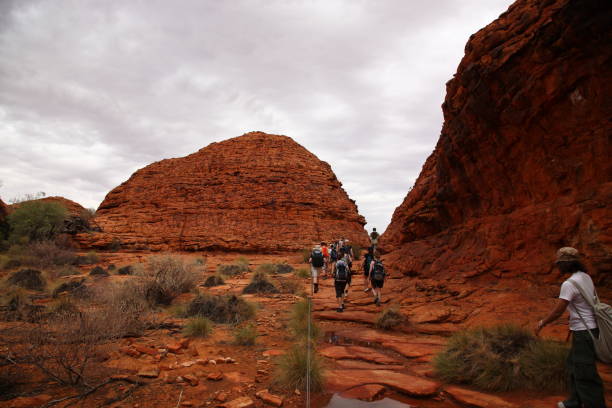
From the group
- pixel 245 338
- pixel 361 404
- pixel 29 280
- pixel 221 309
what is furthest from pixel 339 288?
pixel 29 280

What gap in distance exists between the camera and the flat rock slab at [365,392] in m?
3.87

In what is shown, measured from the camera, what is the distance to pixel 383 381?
4316 millimetres

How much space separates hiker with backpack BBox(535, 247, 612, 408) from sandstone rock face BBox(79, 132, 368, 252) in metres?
29.9

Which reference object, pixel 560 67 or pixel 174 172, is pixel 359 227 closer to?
pixel 174 172

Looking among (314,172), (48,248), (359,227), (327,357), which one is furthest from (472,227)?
(314,172)

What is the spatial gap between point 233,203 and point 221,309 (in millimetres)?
29926

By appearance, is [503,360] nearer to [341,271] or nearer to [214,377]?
[214,377]

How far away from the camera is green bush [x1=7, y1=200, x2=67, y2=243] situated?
2411cm

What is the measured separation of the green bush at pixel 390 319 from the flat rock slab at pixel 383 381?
2.80 metres

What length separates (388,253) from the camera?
50.3ft

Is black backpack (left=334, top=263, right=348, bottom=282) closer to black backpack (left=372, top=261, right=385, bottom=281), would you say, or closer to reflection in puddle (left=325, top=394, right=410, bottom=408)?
black backpack (left=372, top=261, right=385, bottom=281)

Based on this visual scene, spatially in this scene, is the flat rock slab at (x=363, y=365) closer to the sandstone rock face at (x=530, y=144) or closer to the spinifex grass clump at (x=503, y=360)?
the spinifex grass clump at (x=503, y=360)

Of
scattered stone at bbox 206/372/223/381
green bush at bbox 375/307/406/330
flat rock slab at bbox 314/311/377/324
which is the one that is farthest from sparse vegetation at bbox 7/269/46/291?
green bush at bbox 375/307/406/330

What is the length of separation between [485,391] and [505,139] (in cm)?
612
